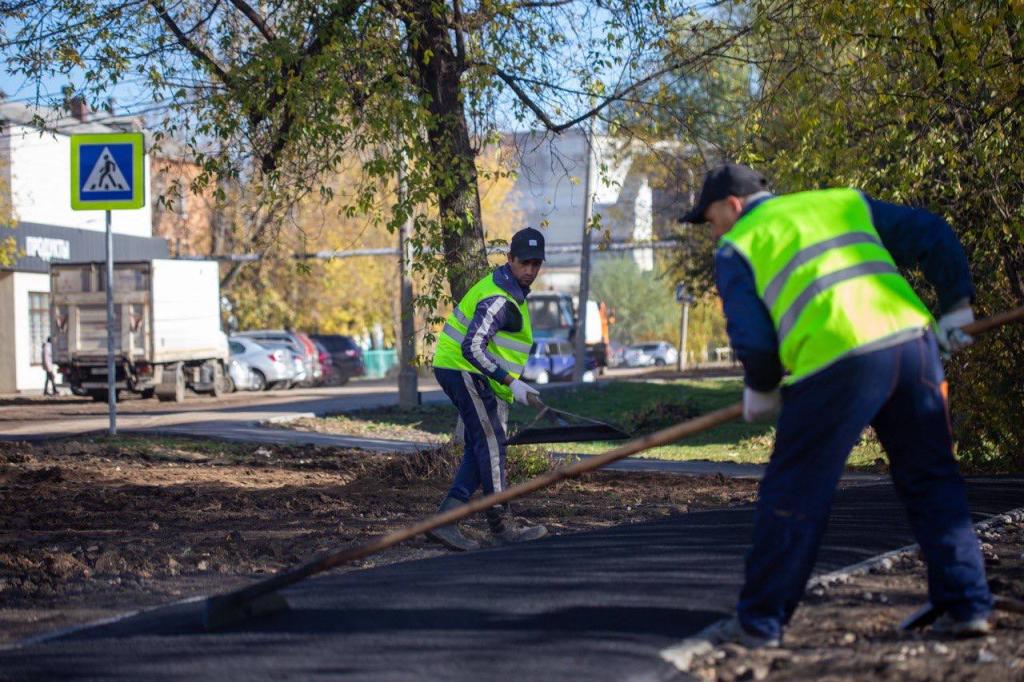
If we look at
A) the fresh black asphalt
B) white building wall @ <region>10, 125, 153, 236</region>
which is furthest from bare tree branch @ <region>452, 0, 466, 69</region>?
white building wall @ <region>10, 125, 153, 236</region>

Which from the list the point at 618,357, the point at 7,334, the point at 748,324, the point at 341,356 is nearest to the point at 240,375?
the point at 7,334

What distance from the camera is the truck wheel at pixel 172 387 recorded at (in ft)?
93.2

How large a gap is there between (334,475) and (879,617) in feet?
24.8

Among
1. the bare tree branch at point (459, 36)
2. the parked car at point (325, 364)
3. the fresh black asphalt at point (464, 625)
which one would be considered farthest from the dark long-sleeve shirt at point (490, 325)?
the parked car at point (325, 364)

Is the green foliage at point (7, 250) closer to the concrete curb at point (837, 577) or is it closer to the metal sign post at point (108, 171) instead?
the metal sign post at point (108, 171)

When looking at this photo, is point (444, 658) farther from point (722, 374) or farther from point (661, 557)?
point (722, 374)

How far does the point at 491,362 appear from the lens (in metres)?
7.47

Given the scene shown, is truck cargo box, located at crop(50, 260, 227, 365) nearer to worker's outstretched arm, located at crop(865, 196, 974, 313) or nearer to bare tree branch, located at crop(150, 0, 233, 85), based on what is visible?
bare tree branch, located at crop(150, 0, 233, 85)

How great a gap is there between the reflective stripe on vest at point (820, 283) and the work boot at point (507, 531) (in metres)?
3.37

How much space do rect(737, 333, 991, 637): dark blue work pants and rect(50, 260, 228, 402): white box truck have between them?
24761 millimetres

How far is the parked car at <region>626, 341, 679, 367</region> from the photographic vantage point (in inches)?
2899

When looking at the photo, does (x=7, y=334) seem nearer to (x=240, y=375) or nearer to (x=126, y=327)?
(x=240, y=375)

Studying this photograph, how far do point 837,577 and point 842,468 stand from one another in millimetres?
1436

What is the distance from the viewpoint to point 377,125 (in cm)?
1073
